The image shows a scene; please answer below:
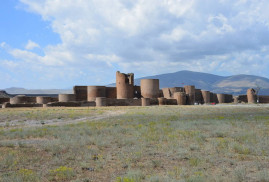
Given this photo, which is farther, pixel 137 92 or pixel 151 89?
pixel 137 92

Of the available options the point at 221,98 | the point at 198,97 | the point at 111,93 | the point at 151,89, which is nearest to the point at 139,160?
the point at 151,89

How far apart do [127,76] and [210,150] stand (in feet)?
145

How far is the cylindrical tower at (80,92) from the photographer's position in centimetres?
5067

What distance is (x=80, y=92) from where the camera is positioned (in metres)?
50.9

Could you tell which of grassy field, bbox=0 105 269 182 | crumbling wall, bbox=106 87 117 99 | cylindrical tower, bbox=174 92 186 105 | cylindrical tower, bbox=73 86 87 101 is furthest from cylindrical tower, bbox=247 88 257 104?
grassy field, bbox=0 105 269 182

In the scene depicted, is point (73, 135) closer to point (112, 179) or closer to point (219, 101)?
point (112, 179)

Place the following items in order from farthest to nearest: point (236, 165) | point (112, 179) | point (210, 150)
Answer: point (210, 150) → point (236, 165) → point (112, 179)

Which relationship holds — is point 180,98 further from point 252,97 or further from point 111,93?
point 252,97

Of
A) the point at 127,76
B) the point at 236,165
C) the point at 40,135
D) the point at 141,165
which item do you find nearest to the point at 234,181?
the point at 236,165

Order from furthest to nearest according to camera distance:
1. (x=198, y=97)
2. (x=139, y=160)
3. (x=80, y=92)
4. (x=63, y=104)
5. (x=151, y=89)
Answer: (x=198, y=97) → (x=80, y=92) → (x=151, y=89) → (x=63, y=104) → (x=139, y=160)

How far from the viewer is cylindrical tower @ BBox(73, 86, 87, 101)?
50672mm

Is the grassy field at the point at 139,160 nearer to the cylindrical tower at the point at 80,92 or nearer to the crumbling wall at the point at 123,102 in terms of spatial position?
the crumbling wall at the point at 123,102

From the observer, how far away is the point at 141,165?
707 centimetres

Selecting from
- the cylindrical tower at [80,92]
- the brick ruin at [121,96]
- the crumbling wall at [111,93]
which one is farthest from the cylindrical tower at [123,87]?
the cylindrical tower at [80,92]
